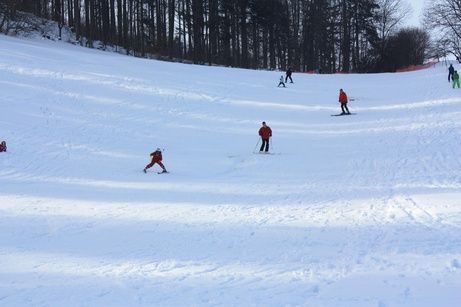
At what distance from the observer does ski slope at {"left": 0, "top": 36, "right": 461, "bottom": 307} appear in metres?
7.10

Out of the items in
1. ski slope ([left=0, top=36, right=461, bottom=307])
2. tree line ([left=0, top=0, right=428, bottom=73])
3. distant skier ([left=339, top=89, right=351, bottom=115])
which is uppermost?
tree line ([left=0, top=0, right=428, bottom=73])

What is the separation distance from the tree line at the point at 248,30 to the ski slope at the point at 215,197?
26919 millimetres

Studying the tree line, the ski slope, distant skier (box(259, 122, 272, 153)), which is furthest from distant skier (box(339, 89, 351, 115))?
the tree line

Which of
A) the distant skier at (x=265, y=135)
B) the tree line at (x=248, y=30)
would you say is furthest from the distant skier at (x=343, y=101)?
the tree line at (x=248, y=30)

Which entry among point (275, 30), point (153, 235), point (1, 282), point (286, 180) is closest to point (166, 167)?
point (286, 180)

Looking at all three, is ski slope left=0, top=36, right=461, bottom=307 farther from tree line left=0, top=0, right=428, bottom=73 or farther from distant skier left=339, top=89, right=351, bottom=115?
tree line left=0, top=0, right=428, bottom=73

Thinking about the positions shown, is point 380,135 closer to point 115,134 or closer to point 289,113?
point 289,113

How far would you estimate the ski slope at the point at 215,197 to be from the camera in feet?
23.3

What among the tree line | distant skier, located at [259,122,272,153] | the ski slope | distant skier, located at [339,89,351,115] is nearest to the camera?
the ski slope

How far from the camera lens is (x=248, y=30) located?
2849 inches

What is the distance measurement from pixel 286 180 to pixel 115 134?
9.87 m

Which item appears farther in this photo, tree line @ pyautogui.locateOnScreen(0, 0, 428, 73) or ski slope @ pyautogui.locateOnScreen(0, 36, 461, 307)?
tree line @ pyautogui.locateOnScreen(0, 0, 428, 73)

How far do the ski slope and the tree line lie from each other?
1060 inches

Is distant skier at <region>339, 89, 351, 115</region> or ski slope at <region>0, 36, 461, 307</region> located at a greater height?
distant skier at <region>339, 89, 351, 115</region>
